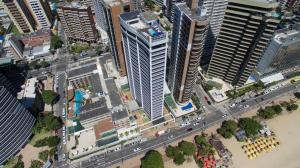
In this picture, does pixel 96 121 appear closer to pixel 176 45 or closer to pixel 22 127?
pixel 22 127

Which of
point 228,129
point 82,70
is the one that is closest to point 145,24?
point 82,70

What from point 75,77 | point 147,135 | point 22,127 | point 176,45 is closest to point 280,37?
point 176,45

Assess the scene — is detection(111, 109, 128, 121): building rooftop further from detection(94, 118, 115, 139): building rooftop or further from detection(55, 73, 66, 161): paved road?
detection(55, 73, 66, 161): paved road

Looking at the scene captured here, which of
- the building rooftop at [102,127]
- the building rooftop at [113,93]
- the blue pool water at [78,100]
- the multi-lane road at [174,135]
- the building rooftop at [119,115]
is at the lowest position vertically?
the multi-lane road at [174,135]

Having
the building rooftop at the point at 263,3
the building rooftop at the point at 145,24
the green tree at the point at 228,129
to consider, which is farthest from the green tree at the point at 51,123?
the building rooftop at the point at 263,3

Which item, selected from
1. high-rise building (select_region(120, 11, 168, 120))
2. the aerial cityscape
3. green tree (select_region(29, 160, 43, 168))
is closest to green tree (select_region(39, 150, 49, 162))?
the aerial cityscape

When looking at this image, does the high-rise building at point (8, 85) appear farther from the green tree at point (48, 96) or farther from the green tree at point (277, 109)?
the green tree at point (277, 109)

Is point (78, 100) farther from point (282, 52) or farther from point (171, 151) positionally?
point (282, 52)
